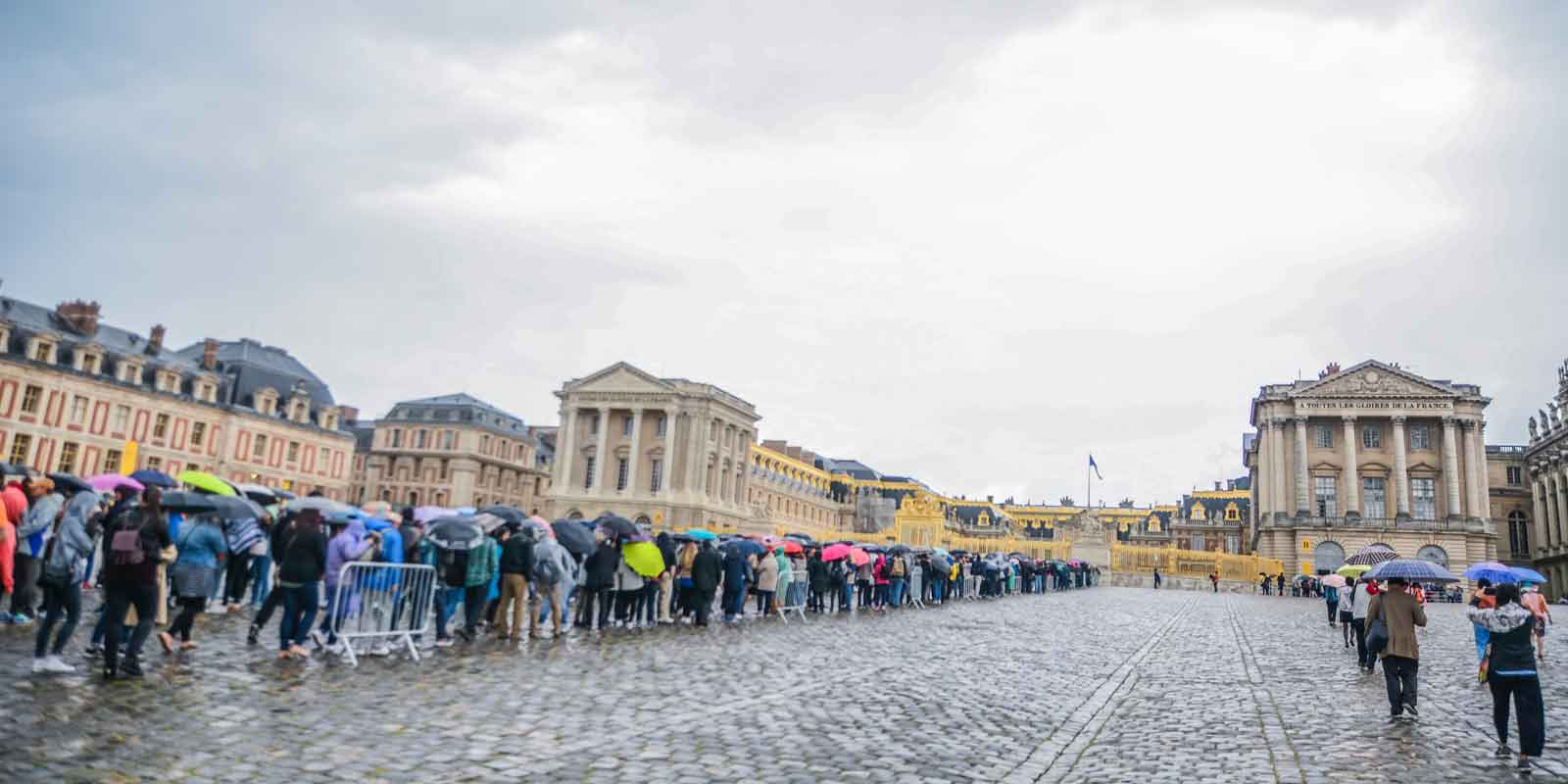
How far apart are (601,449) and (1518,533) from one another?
252ft

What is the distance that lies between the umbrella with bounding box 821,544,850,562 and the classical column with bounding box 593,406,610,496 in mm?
66784

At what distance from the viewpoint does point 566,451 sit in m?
92.4

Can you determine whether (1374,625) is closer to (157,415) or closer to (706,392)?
(157,415)

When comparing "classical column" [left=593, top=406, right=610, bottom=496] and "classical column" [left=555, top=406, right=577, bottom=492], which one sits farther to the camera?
"classical column" [left=555, top=406, right=577, bottom=492]

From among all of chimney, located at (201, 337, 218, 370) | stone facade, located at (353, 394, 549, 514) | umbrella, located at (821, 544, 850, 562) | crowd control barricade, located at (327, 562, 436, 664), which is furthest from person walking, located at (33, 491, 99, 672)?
stone facade, located at (353, 394, 549, 514)

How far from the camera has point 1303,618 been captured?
3181 centimetres

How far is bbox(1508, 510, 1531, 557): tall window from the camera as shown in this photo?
81.6m

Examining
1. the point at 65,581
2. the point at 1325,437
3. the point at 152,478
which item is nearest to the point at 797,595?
the point at 152,478

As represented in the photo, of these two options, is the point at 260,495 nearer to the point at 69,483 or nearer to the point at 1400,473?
the point at 69,483

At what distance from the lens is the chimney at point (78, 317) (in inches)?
2261

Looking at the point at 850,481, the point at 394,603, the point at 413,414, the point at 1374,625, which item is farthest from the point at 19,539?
the point at 850,481

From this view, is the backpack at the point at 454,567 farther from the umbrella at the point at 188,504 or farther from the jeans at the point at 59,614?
the jeans at the point at 59,614

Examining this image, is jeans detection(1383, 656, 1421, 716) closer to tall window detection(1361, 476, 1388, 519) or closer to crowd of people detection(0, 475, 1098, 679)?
crowd of people detection(0, 475, 1098, 679)

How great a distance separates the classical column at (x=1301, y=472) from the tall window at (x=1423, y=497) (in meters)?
6.61
